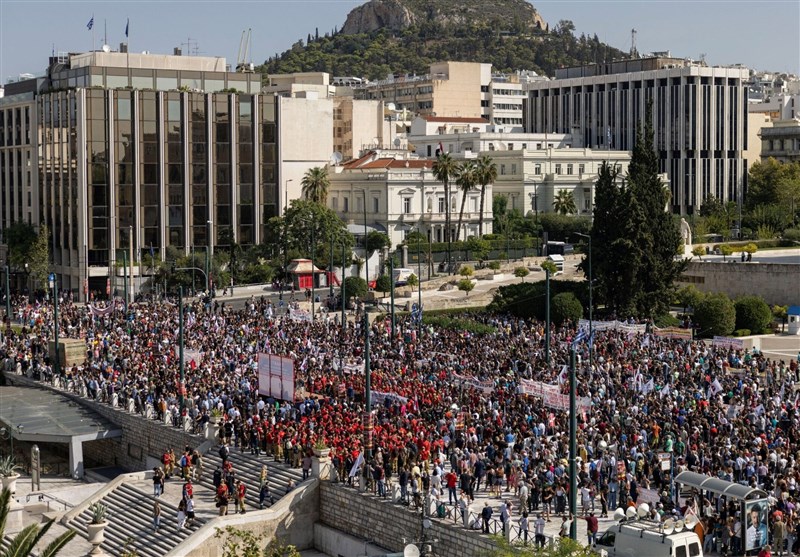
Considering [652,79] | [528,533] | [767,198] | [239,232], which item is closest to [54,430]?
[528,533]

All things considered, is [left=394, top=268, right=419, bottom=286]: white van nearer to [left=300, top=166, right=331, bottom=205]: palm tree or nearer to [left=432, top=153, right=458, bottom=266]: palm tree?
[left=432, top=153, right=458, bottom=266]: palm tree

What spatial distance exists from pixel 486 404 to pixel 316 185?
61.3 m

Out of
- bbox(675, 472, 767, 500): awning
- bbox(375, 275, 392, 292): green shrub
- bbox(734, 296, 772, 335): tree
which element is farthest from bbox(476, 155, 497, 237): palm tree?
bbox(675, 472, 767, 500): awning

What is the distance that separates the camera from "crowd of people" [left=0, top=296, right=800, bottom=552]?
110 feet

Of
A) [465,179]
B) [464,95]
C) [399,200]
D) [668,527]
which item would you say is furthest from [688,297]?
[464,95]

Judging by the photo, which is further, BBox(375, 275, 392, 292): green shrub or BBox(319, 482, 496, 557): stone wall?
BBox(375, 275, 392, 292): green shrub

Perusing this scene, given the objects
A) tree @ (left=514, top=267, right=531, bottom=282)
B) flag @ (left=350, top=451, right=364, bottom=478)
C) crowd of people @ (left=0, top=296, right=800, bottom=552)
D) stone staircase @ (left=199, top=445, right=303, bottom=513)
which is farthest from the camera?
tree @ (left=514, top=267, right=531, bottom=282)

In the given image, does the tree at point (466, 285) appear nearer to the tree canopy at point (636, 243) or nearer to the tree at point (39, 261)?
the tree canopy at point (636, 243)

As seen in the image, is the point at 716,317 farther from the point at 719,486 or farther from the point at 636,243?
the point at 719,486

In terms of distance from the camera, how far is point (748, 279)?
72.9m

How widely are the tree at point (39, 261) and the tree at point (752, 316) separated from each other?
148 ft

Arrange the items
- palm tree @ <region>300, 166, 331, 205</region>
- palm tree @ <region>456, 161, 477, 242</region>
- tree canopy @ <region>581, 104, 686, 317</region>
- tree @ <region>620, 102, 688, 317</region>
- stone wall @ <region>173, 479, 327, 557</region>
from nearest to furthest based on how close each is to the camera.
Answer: stone wall @ <region>173, 479, 327, 557</region> → tree canopy @ <region>581, 104, 686, 317</region> → tree @ <region>620, 102, 688, 317</region> → palm tree @ <region>456, 161, 477, 242</region> → palm tree @ <region>300, 166, 331, 205</region>

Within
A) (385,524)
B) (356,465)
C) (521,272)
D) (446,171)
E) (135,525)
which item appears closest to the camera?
(385,524)

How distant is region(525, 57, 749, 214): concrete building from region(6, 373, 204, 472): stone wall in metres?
94.3
